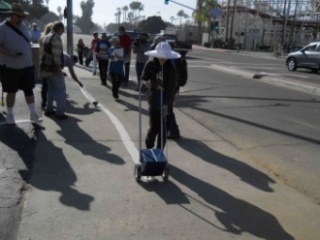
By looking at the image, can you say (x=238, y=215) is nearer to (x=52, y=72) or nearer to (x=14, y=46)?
(x=14, y=46)

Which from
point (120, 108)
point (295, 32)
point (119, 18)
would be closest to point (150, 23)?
point (295, 32)

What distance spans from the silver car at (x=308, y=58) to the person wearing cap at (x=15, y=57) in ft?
70.8

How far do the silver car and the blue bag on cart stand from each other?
22728mm

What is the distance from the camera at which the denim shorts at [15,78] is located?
7754 millimetres

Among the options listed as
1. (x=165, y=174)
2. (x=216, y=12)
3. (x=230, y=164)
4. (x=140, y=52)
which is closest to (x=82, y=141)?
(x=165, y=174)

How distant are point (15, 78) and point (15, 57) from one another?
0.35 metres

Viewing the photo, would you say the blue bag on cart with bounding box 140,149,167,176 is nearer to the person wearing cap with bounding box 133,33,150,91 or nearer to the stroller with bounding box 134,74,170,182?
the stroller with bounding box 134,74,170,182

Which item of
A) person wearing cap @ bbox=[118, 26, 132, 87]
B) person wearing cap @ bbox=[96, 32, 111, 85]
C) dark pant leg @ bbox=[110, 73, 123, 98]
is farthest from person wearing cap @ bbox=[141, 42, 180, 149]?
person wearing cap @ bbox=[118, 26, 132, 87]

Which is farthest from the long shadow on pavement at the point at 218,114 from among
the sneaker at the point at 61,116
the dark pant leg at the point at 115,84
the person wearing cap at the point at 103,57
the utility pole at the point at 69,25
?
the utility pole at the point at 69,25

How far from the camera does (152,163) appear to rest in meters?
5.60

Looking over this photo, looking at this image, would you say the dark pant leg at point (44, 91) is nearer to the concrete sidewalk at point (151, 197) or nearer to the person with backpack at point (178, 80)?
the concrete sidewalk at point (151, 197)

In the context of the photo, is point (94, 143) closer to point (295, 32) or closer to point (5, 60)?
point (5, 60)

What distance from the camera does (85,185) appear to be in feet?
18.4

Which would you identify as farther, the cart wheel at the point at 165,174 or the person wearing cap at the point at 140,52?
the person wearing cap at the point at 140,52
